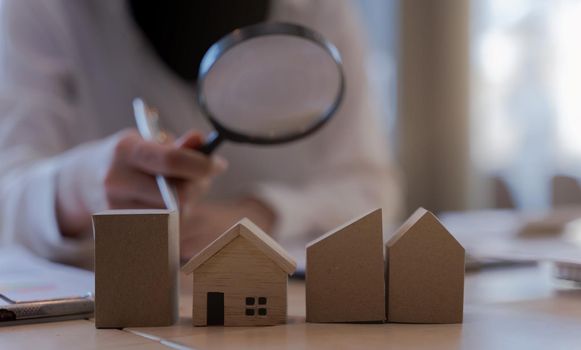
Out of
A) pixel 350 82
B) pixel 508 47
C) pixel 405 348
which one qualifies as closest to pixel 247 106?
pixel 405 348

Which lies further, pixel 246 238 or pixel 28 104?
pixel 28 104

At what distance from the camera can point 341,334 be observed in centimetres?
44

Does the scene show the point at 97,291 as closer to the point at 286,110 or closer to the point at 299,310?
the point at 299,310

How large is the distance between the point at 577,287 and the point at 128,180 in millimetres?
496

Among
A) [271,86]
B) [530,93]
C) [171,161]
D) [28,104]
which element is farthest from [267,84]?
[530,93]

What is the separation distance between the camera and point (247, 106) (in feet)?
2.22

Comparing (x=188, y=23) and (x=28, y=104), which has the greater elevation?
(x=188, y=23)

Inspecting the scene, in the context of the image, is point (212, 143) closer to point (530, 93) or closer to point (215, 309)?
point (215, 309)

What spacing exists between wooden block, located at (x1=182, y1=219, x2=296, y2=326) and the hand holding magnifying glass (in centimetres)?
17

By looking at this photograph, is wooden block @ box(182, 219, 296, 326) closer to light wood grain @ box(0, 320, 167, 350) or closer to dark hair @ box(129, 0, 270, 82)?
light wood grain @ box(0, 320, 167, 350)

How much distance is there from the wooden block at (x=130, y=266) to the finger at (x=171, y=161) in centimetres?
25

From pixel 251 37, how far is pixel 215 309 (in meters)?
0.23

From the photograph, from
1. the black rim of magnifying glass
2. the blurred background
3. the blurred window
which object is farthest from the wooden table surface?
the blurred window

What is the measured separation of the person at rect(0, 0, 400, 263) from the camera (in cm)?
82
